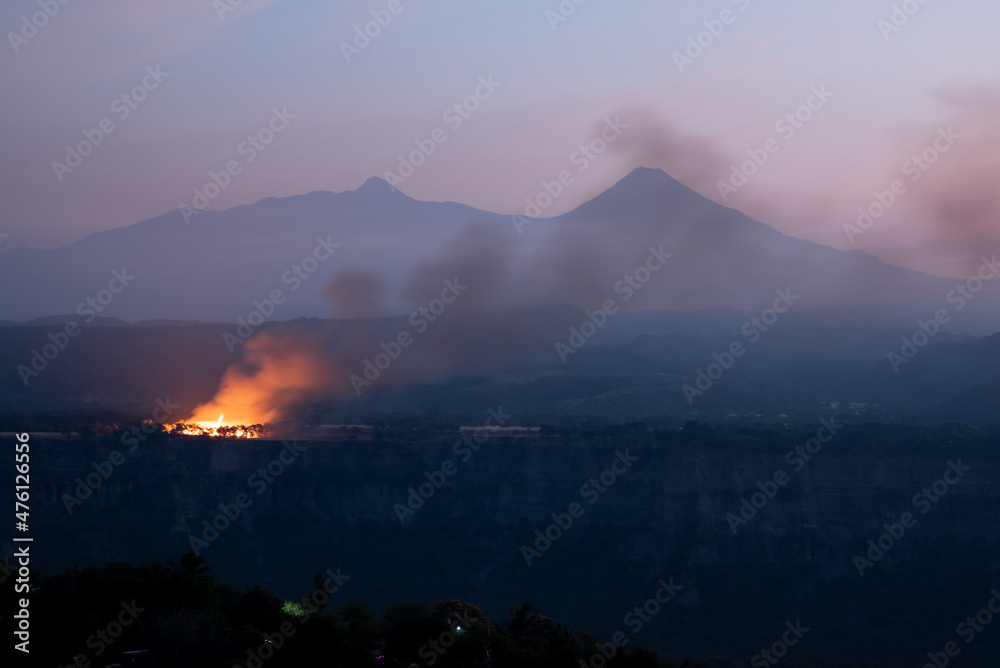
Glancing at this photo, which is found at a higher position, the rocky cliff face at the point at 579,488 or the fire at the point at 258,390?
the fire at the point at 258,390

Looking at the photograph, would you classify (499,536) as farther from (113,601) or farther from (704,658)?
(113,601)

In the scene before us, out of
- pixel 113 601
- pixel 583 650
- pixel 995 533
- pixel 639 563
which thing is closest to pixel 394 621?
pixel 583 650

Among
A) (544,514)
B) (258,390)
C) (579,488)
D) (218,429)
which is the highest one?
(258,390)

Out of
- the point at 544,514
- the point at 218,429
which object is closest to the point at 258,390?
the point at 218,429

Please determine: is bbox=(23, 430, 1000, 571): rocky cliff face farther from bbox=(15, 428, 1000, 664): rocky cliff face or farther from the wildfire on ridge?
the wildfire on ridge

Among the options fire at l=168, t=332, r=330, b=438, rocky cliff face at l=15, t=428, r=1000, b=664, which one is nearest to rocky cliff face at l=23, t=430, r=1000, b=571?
Answer: rocky cliff face at l=15, t=428, r=1000, b=664

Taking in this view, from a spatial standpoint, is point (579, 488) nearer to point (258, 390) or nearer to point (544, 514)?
point (544, 514)

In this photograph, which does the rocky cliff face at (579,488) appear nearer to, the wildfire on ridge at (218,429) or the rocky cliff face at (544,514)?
the rocky cliff face at (544,514)

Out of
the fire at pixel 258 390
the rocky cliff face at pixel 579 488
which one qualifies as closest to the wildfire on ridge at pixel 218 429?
the fire at pixel 258 390
